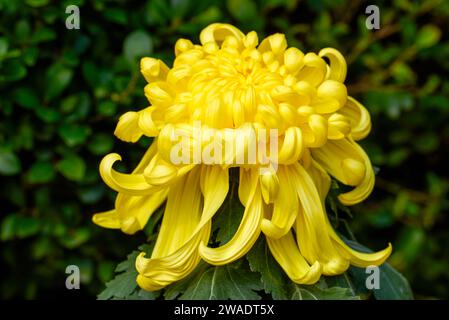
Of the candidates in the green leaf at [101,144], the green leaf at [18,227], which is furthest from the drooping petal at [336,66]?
the green leaf at [18,227]

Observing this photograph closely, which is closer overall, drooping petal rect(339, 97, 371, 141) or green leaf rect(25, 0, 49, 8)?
drooping petal rect(339, 97, 371, 141)

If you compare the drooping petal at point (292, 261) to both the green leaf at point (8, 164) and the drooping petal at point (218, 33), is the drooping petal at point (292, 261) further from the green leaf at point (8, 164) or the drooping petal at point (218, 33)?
the green leaf at point (8, 164)

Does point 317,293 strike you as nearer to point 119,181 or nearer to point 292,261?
point 292,261

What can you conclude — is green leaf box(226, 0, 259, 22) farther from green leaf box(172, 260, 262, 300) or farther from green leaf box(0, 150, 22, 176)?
green leaf box(172, 260, 262, 300)

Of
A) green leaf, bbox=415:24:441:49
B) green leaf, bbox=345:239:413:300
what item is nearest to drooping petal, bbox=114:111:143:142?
green leaf, bbox=345:239:413:300

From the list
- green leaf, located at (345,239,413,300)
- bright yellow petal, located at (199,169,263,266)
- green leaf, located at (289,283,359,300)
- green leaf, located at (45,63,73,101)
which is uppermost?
green leaf, located at (45,63,73,101)

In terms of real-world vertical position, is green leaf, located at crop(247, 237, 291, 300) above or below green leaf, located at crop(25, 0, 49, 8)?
below

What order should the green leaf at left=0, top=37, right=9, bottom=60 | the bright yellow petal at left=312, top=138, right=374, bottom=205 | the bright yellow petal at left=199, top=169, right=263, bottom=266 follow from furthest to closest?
the green leaf at left=0, top=37, right=9, bottom=60 < the bright yellow petal at left=312, top=138, right=374, bottom=205 < the bright yellow petal at left=199, top=169, right=263, bottom=266
